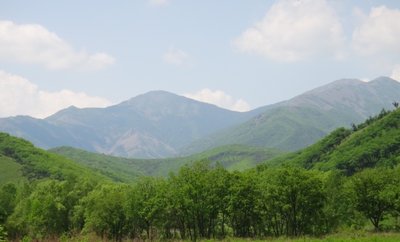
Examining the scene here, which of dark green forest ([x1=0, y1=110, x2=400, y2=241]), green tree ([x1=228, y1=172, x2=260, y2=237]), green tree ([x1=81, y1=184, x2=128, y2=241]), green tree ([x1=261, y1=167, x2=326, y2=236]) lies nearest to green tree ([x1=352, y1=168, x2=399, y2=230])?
dark green forest ([x1=0, y1=110, x2=400, y2=241])

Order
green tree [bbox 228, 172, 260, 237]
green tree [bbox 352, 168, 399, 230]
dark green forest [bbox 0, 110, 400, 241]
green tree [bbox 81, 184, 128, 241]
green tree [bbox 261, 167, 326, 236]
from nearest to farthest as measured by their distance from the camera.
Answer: green tree [bbox 352, 168, 399, 230]
green tree [bbox 261, 167, 326, 236]
dark green forest [bbox 0, 110, 400, 241]
green tree [bbox 228, 172, 260, 237]
green tree [bbox 81, 184, 128, 241]

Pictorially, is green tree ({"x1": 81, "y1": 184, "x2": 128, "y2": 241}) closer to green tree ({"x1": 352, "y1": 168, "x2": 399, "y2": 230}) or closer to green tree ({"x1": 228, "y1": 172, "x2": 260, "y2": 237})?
green tree ({"x1": 228, "y1": 172, "x2": 260, "y2": 237})

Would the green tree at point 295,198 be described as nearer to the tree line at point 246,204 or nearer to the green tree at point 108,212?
the tree line at point 246,204

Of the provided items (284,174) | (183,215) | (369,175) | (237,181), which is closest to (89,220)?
(183,215)

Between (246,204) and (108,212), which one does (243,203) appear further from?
(108,212)

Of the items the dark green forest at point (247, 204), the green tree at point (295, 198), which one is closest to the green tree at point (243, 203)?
the dark green forest at point (247, 204)

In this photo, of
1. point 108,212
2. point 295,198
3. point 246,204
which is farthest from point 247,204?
point 108,212

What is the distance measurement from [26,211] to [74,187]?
16201 mm

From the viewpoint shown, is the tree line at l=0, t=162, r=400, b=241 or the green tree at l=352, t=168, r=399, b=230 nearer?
the green tree at l=352, t=168, r=399, b=230

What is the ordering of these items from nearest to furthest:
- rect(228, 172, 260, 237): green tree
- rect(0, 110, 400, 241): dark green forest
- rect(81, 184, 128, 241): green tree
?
rect(0, 110, 400, 241): dark green forest → rect(228, 172, 260, 237): green tree → rect(81, 184, 128, 241): green tree

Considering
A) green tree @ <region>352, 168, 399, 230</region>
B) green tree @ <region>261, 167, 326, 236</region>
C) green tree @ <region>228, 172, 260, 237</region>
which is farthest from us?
green tree @ <region>228, 172, 260, 237</region>

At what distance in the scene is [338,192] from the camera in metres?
106

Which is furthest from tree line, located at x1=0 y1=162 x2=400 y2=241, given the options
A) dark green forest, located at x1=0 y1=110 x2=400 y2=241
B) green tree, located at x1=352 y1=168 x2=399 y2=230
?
dark green forest, located at x1=0 y1=110 x2=400 y2=241

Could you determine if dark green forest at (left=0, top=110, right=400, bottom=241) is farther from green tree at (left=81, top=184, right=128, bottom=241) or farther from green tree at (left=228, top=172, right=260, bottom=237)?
green tree at (left=228, top=172, right=260, bottom=237)
